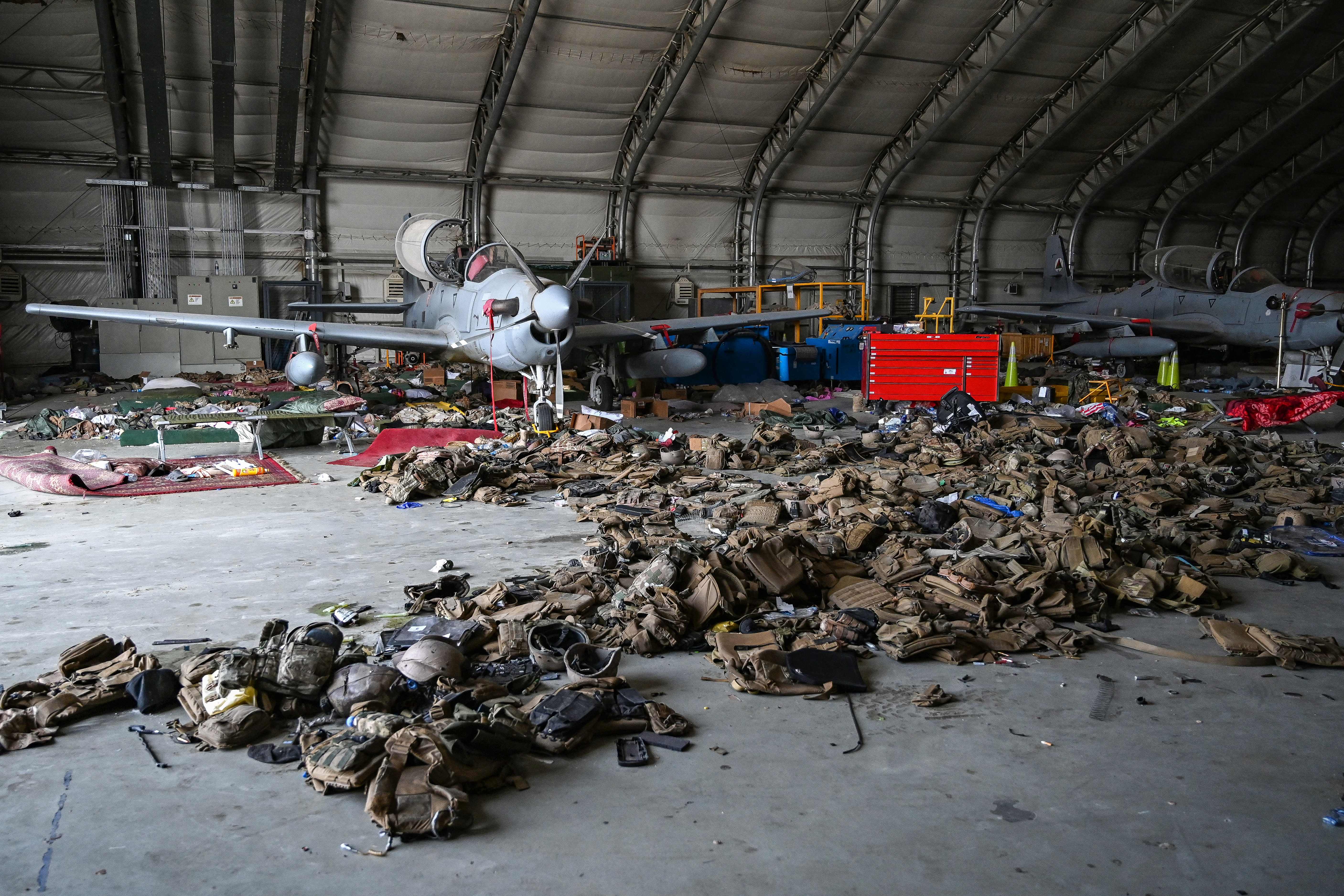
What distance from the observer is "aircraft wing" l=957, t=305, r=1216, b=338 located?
20.3m

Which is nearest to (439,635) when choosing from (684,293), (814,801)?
(814,801)

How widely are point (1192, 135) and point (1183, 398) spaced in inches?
651

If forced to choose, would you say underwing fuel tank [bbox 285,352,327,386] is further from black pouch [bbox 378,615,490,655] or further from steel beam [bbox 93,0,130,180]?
steel beam [bbox 93,0,130,180]

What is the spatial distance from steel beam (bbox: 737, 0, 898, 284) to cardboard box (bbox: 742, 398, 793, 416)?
10.5m

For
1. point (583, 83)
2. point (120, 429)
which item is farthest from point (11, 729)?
point (583, 83)

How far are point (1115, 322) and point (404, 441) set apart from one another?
17.2 metres

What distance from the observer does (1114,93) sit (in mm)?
24750

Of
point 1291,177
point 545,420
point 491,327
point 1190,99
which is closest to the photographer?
point 545,420

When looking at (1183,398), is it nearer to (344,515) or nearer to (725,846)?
(344,515)

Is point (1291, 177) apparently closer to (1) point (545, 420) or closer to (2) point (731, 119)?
(2) point (731, 119)

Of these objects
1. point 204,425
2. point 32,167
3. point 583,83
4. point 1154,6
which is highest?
point 1154,6

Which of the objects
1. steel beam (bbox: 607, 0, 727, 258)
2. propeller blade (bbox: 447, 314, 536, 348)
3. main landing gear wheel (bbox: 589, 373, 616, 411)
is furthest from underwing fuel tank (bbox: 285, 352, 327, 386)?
steel beam (bbox: 607, 0, 727, 258)

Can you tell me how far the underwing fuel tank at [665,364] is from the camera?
48.3 feet

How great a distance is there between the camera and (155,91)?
17641mm
